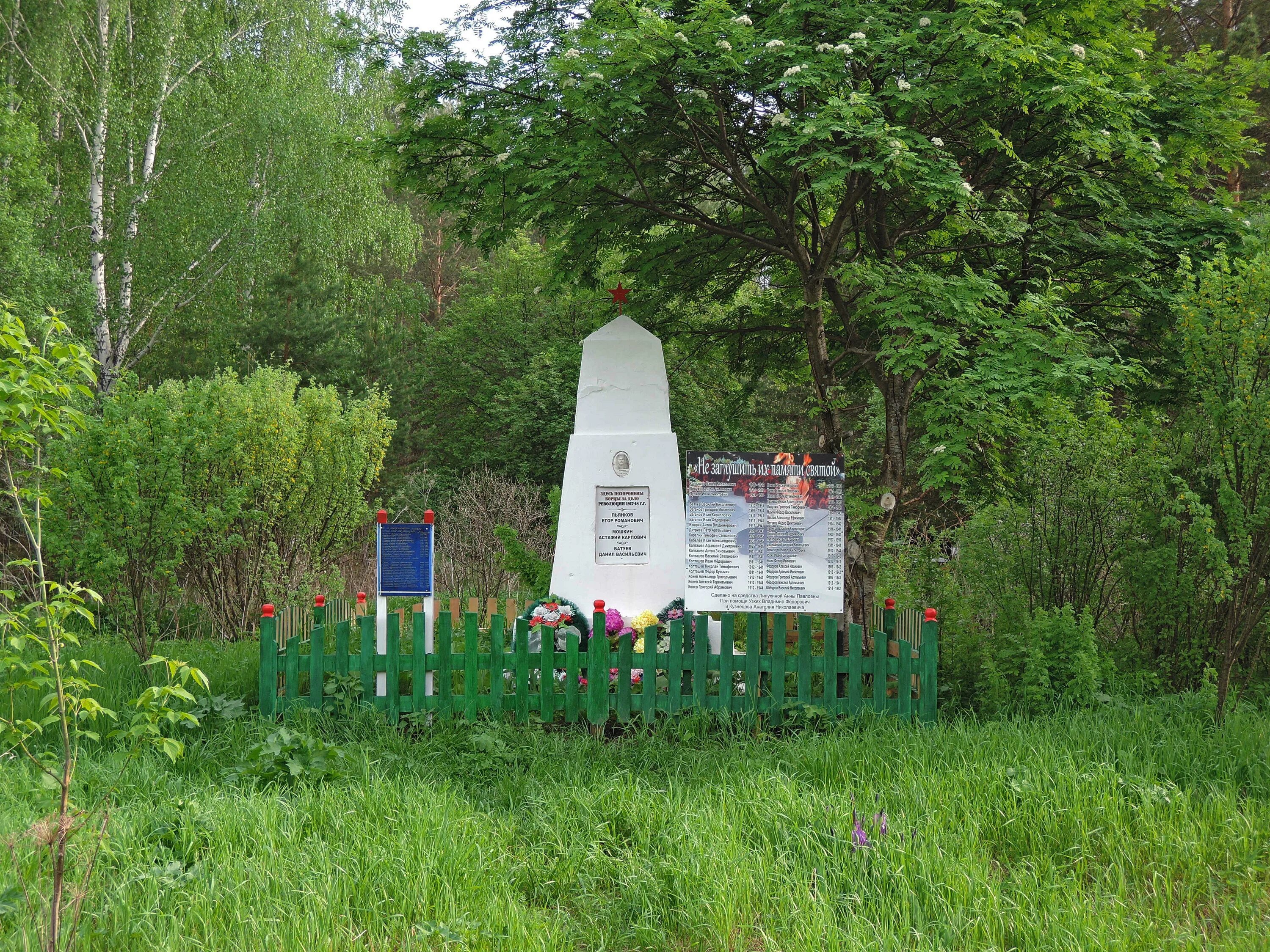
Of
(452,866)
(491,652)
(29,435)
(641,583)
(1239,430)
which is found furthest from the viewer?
(641,583)

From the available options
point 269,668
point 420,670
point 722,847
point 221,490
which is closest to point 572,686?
point 420,670

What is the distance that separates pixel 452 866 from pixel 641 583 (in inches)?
162

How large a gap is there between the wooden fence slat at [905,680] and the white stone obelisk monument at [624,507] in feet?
7.41

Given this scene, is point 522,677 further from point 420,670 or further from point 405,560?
point 405,560

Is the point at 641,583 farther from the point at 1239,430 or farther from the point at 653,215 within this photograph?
the point at 1239,430

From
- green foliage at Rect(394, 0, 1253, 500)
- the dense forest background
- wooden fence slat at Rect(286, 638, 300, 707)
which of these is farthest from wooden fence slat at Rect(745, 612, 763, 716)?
wooden fence slat at Rect(286, 638, 300, 707)

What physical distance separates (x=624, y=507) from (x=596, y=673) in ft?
7.10

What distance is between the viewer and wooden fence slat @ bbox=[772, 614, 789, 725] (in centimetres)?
612

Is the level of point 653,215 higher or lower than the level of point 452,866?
higher

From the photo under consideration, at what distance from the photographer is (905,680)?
19.9 feet

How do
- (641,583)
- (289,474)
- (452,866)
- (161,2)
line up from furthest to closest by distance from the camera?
(161,2), (289,474), (641,583), (452,866)

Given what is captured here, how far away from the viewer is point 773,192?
27.5ft

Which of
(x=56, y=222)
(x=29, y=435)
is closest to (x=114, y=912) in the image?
(x=29, y=435)

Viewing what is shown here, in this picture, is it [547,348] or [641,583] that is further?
[547,348]
